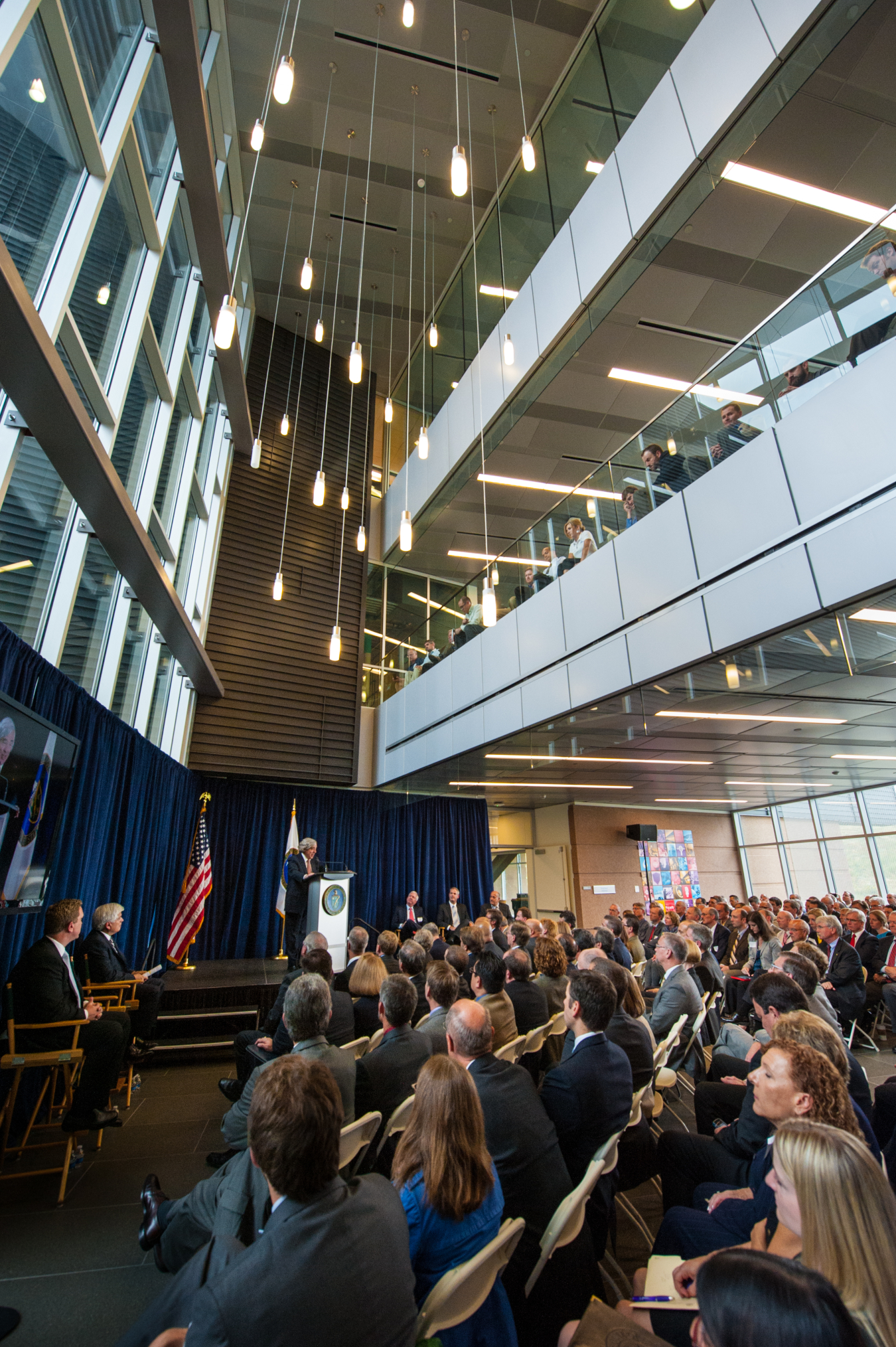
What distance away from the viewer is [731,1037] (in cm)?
390

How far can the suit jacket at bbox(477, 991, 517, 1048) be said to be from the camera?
343 cm

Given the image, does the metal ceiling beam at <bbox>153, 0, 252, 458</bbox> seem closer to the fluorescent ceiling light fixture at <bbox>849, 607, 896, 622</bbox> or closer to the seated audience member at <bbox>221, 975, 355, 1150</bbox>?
the seated audience member at <bbox>221, 975, 355, 1150</bbox>

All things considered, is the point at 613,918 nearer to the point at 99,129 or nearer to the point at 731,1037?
the point at 731,1037

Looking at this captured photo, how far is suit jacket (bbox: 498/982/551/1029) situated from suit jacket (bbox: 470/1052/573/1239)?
1.79 metres

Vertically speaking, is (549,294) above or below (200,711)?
above

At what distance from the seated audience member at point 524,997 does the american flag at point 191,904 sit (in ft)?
16.2

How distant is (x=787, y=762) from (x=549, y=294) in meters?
7.45

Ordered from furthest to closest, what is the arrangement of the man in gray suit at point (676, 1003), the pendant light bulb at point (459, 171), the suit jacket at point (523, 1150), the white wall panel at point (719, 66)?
the white wall panel at point (719, 66) < the man in gray suit at point (676, 1003) < the pendant light bulb at point (459, 171) < the suit jacket at point (523, 1150)

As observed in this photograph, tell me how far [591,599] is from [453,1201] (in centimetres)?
514

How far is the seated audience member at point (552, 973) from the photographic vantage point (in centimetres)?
455

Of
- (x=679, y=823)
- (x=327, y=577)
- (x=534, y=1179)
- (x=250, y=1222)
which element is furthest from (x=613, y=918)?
(x=679, y=823)

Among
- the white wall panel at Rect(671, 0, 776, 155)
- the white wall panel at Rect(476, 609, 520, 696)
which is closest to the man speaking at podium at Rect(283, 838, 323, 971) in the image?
the white wall panel at Rect(476, 609, 520, 696)

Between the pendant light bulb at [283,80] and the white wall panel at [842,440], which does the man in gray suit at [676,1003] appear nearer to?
the white wall panel at [842,440]

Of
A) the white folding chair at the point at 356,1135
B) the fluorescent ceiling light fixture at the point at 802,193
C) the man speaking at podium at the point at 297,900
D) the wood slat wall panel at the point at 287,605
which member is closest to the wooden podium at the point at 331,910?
the man speaking at podium at the point at 297,900
